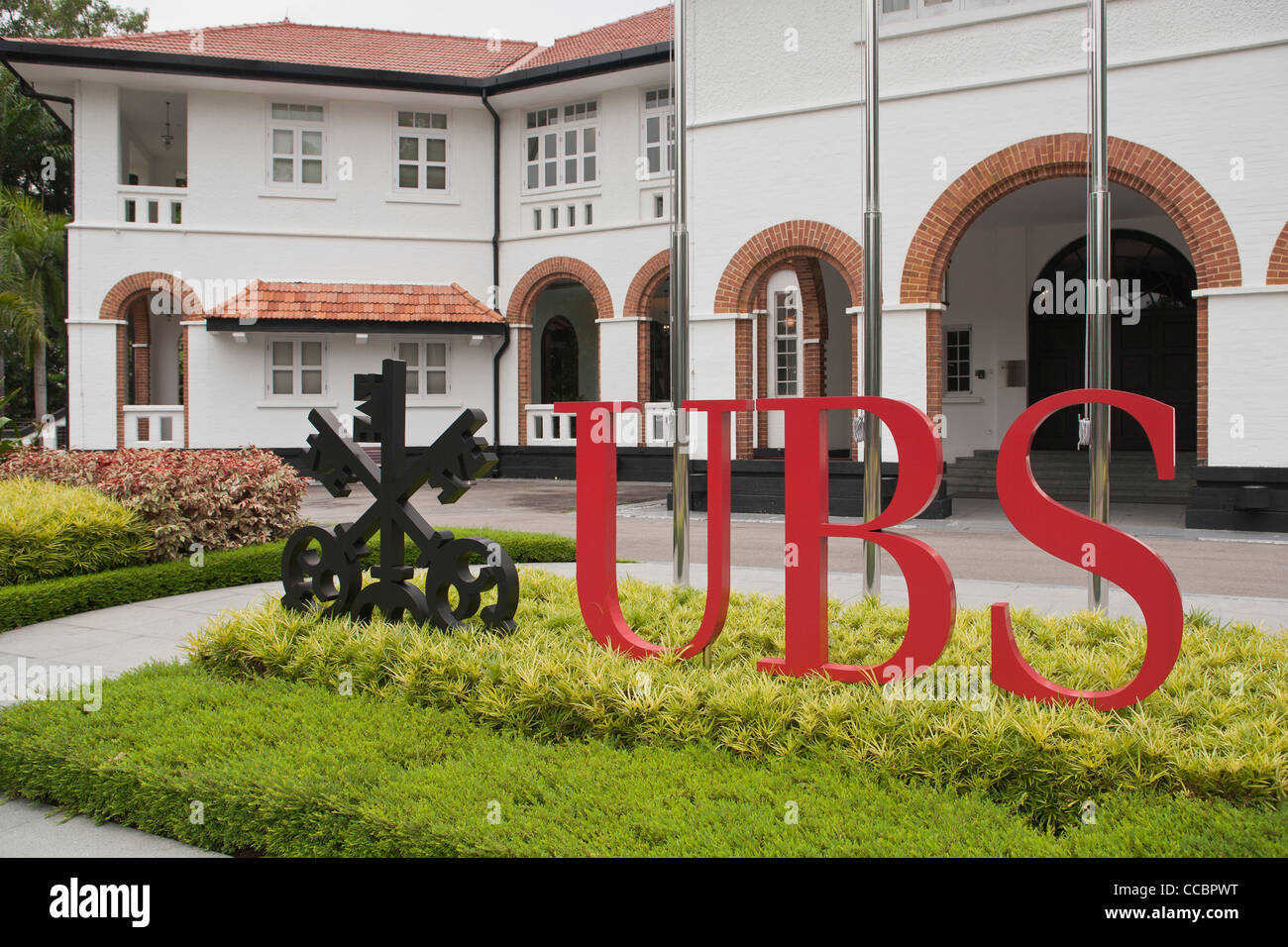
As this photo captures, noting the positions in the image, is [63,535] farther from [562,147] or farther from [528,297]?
[562,147]

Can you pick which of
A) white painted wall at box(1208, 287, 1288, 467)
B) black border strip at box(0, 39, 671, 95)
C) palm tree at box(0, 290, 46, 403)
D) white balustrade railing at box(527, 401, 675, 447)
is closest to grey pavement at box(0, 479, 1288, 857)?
white painted wall at box(1208, 287, 1288, 467)

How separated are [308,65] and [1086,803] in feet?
71.2

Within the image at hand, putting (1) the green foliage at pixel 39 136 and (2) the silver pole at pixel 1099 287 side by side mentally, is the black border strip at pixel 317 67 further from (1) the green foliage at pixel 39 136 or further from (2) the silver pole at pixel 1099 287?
(2) the silver pole at pixel 1099 287

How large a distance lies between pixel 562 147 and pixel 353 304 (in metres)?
5.67

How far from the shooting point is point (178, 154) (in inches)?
1020

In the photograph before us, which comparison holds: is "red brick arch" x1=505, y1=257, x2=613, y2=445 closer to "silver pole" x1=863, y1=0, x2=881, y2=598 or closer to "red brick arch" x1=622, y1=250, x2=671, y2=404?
"red brick arch" x1=622, y1=250, x2=671, y2=404

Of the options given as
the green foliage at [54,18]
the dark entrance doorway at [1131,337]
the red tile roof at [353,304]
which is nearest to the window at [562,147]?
the red tile roof at [353,304]

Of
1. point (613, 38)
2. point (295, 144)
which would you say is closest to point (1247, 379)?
point (613, 38)

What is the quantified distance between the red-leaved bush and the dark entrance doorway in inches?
567

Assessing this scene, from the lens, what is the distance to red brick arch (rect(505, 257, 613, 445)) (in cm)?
2239

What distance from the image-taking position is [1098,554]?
14.9ft

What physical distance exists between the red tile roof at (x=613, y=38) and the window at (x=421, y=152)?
2.54m

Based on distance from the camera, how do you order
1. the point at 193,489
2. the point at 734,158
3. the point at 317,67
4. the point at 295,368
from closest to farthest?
1. the point at 193,489
2. the point at 734,158
3. the point at 317,67
4. the point at 295,368
